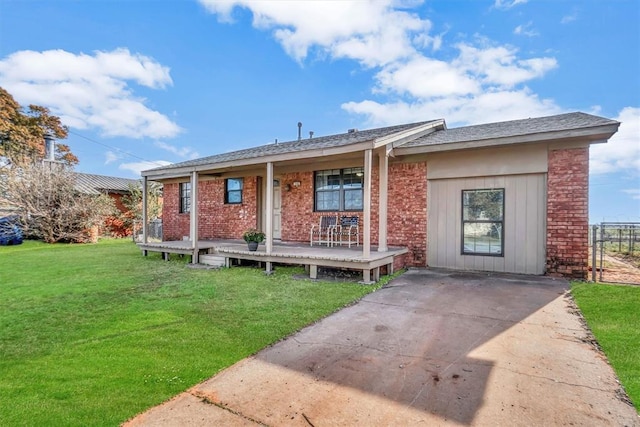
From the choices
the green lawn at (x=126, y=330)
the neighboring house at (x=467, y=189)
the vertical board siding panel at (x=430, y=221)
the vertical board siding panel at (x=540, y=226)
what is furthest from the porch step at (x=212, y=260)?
the vertical board siding panel at (x=540, y=226)

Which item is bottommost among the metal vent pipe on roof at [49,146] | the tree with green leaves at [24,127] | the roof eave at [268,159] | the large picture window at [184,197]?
the large picture window at [184,197]

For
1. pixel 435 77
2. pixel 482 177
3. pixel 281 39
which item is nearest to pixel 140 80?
pixel 281 39

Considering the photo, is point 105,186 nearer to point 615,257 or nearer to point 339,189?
point 339,189

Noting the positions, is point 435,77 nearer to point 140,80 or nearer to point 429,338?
point 429,338

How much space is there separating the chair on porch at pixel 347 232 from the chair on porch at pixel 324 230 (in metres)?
0.16

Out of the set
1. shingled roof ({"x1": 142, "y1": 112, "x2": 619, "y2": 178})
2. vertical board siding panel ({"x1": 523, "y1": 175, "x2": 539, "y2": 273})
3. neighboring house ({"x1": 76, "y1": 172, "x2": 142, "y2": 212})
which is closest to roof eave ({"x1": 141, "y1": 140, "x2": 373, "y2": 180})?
shingled roof ({"x1": 142, "y1": 112, "x2": 619, "y2": 178})

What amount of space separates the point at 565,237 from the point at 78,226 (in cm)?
1867

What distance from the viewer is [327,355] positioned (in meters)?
3.27

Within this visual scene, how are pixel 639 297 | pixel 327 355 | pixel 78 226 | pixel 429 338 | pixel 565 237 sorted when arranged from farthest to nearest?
1. pixel 78 226
2. pixel 565 237
3. pixel 639 297
4. pixel 429 338
5. pixel 327 355

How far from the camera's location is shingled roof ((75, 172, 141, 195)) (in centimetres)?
1980

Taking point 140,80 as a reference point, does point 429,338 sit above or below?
below

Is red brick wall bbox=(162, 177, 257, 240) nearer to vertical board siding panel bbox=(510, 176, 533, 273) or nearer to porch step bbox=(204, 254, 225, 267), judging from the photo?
porch step bbox=(204, 254, 225, 267)

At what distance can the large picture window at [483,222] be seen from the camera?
7145mm

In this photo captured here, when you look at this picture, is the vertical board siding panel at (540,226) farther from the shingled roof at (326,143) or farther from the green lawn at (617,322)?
the shingled roof at (326,143)
